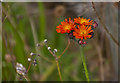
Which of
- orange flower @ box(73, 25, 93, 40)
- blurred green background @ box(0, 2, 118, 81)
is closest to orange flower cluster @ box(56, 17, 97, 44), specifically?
orange flower @ box(73, 25, 93, 40)

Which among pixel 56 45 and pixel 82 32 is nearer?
pixel 82 32

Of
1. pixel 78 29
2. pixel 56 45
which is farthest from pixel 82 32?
pixel 56 45

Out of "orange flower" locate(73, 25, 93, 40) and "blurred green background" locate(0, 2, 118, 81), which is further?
"blurred green background" locate(0, 2, 118, 81)

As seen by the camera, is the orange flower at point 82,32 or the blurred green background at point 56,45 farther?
the blurred green background at point 56,45

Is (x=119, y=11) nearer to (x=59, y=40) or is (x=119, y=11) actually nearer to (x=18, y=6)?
(x=59, y=40)

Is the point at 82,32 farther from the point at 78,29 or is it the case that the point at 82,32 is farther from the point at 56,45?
the point at 56,45

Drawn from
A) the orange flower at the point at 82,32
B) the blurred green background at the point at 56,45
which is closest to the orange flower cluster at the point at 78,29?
the orange flower at the point at 82,32

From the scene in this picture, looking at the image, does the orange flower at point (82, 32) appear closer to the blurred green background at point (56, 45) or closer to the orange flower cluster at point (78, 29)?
the orange flower cluster at point (78, 29)

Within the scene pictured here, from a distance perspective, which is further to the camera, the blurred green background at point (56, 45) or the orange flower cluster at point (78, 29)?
the blurred green background at point (56, 45)

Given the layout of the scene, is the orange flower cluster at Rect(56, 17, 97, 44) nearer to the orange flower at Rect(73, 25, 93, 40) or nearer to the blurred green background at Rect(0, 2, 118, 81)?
the orange flower at Rect(73, 25, 93, 40)
